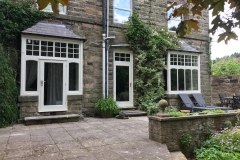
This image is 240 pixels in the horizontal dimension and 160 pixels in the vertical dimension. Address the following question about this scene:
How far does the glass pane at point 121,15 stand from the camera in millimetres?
9289

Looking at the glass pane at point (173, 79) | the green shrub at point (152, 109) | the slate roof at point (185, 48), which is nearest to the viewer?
the green shrub at point (152, 109)

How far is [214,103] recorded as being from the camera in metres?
11.8

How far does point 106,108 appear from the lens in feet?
25.8

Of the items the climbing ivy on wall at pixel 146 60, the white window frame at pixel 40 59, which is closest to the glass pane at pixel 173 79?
the climbing ivy on wall at pixel 146 60

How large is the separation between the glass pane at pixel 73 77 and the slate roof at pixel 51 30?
44.2 inches

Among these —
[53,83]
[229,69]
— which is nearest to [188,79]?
[53,83]

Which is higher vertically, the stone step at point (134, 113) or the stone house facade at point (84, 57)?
the stone house facade at point (84, 57)

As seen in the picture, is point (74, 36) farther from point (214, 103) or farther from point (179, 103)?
point (214, 103)

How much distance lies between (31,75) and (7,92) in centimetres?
101

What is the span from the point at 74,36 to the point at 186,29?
6040 millimetres

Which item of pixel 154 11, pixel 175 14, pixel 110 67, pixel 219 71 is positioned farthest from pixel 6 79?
pixel 219 71

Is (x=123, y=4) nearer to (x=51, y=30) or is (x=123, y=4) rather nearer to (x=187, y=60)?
(x=51, y=30)

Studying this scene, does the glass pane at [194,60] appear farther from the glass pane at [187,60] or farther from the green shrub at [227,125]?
the green shrub at [227,125]

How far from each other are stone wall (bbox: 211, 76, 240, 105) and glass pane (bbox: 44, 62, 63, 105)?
898 cm
